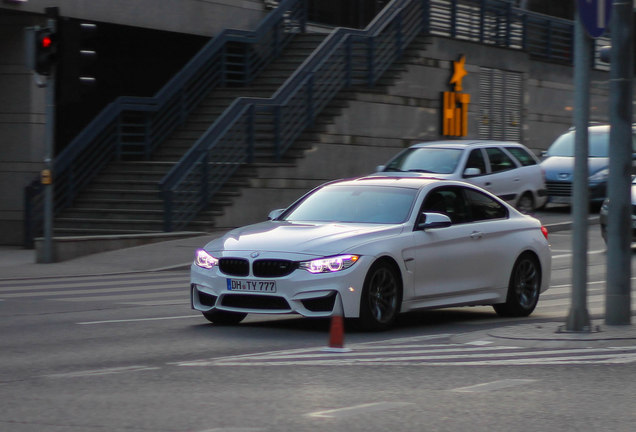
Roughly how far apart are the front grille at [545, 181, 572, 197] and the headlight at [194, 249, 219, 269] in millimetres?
18186

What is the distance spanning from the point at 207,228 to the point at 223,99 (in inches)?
239

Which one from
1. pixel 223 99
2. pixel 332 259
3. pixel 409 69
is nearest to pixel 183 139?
pixel 223 99

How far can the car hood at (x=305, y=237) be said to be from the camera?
1143cm

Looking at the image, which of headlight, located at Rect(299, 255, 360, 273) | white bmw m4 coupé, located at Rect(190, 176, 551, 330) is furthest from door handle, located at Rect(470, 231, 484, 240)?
headlight, located at Rect(299, 255, 360, 273)

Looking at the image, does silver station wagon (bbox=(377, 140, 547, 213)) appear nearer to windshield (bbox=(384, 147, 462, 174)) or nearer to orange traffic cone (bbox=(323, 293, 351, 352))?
windshield (bbox=(384, 147, 462, 174))

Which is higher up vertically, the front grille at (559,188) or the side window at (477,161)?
the side window at (477,161)

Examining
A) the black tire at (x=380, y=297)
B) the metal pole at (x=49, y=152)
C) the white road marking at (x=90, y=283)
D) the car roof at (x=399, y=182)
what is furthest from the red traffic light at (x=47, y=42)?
the black tire at (x=380, y=297)

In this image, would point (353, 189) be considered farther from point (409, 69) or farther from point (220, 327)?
point (409, 69)

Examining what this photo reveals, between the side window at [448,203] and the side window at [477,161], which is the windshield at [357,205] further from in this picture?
the side window at [477,161]

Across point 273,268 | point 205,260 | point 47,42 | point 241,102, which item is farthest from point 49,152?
point 273,268

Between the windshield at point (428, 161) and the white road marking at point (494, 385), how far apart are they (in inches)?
594

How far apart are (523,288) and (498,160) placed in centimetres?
1214

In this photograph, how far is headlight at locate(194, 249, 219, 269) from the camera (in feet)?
38.9

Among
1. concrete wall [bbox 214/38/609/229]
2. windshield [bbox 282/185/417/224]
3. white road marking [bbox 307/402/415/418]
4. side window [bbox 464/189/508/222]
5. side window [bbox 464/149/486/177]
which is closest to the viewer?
white road marking [bbox 307/402/415/418]
